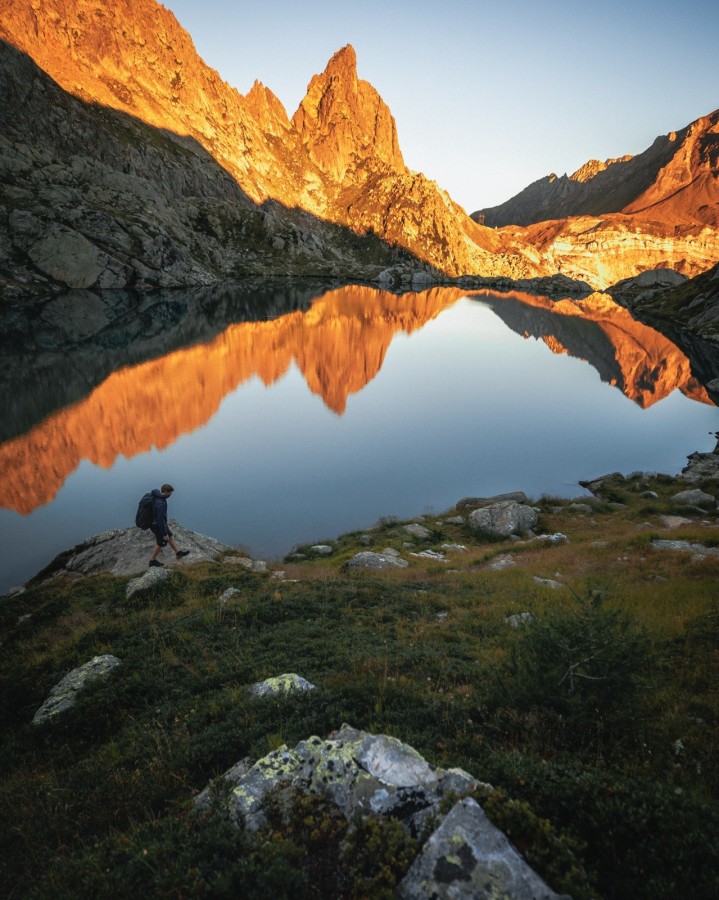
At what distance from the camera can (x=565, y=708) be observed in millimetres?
6938

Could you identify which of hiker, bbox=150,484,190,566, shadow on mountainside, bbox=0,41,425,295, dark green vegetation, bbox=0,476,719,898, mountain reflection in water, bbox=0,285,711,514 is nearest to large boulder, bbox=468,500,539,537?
dark green vegetation, bbox=0,476,719,898

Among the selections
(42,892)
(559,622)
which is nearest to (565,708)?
(559,622)

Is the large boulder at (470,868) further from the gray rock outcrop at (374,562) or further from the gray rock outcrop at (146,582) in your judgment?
the gray rock outcrop at (374,562)

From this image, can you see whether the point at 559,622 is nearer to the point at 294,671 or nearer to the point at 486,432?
the point at 294,671

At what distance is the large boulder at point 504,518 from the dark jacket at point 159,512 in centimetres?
1679

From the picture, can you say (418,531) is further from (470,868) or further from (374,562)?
(470,868)

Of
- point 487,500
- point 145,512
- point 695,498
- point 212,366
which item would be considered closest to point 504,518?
point 487,500

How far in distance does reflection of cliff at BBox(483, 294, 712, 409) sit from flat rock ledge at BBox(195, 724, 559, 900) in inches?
2199

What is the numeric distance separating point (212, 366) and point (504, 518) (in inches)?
1764

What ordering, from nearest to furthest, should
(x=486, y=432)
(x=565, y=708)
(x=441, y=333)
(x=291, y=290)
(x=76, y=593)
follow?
1. (x=565, y=708)
2. (x=76, y=593)
3. (x=486, y=432)
4. (x=441, y=333)
5. (x=291, y=290)

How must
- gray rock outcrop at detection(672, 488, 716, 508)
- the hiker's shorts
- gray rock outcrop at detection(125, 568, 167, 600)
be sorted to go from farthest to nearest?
1. gray rock outcrop at detection(672, 488, 716, 508)
2. the hiker's shorts
3. gray rock outcrop at detection(125, 568, 167, 600)

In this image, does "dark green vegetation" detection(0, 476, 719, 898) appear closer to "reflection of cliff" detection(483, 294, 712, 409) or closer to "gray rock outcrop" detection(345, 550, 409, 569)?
"gray rock outcrop" detection(345, 550, 409, 569)

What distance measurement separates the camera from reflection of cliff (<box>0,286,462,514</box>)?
97.3 ft

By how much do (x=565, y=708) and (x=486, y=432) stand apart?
35.7 m
